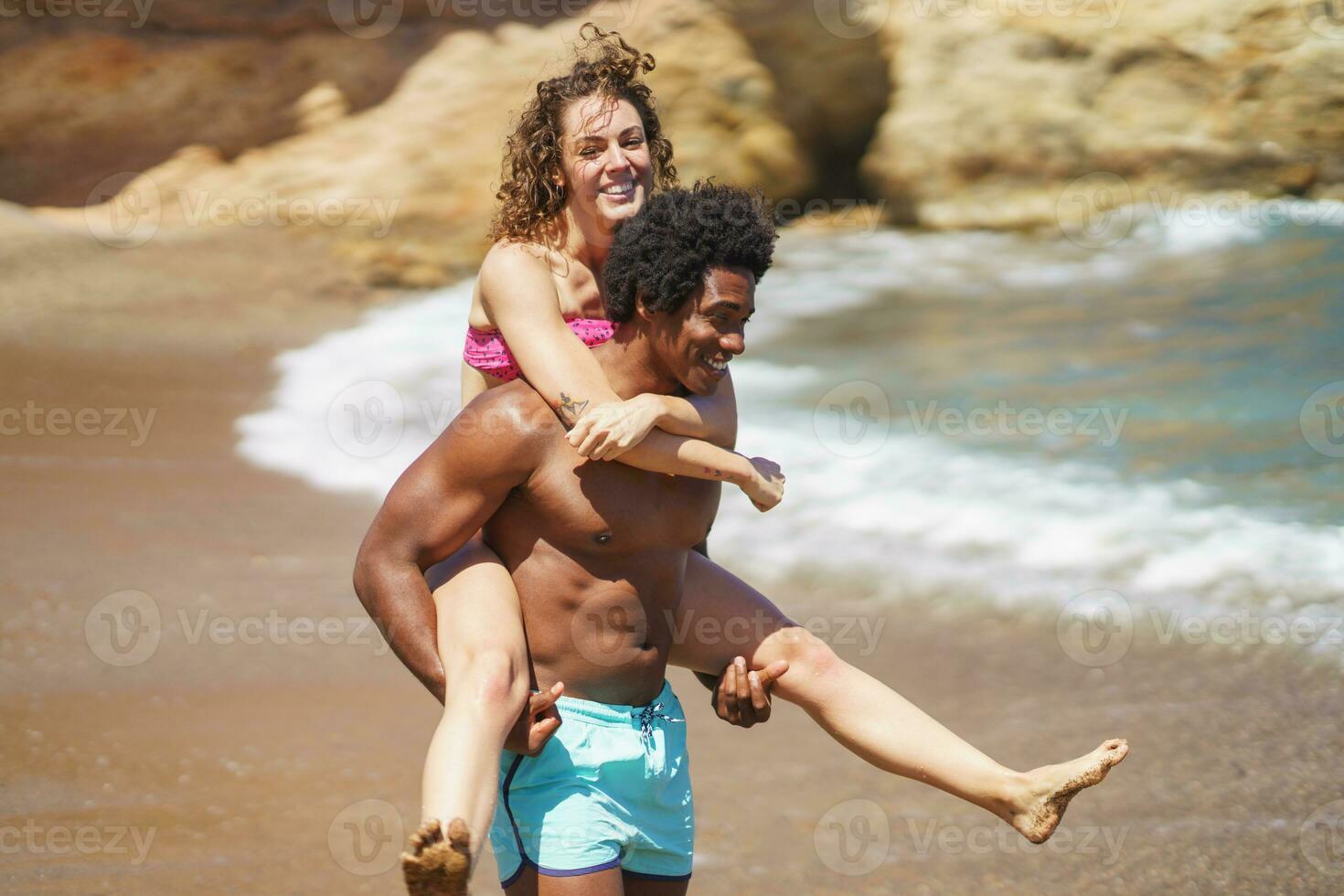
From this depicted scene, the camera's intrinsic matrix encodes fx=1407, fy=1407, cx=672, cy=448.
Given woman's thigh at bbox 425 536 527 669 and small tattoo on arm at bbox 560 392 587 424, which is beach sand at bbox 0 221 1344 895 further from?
small tattoo on arm at bbox 560 392 587 424

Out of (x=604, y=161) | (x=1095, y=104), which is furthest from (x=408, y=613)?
(x=1095, y=104)

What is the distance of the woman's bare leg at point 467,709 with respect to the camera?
7.68 feet

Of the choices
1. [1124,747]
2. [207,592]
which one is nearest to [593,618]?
[1124,747]

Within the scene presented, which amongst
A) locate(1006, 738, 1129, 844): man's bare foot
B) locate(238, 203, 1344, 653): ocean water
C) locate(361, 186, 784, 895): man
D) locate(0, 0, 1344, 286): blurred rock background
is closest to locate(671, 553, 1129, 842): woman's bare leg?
locate(1006, 738, 1129, 844): man's bare foot

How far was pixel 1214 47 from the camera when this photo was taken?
1362 cm

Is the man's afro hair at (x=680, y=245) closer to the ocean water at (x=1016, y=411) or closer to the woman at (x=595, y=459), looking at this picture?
the woman at (x=595, y=459)

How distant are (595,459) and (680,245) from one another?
1.48 ft

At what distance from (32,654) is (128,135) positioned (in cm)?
969

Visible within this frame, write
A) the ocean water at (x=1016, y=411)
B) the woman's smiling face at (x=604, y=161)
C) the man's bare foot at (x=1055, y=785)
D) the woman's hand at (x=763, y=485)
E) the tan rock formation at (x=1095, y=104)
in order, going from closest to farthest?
the man's bare foot at (x=1055, y=785) < the woman's hand at (x=763, y=485) < the woman's smiling face at (x=604, y=161) < the ocean water at (x=1016, y=411) < the tan rock formation at (x=1095, y=104)

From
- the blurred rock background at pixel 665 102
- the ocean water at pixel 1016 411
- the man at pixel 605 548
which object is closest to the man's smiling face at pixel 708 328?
the man at pixel 605 548

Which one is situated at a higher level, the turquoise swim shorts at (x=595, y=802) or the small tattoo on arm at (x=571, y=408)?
the small tattoo on arm at (x=571, y=408)

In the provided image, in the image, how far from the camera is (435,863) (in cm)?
232

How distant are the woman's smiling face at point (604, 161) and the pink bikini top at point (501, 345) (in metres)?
0.22

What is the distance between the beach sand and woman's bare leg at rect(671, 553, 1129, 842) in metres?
1.67
